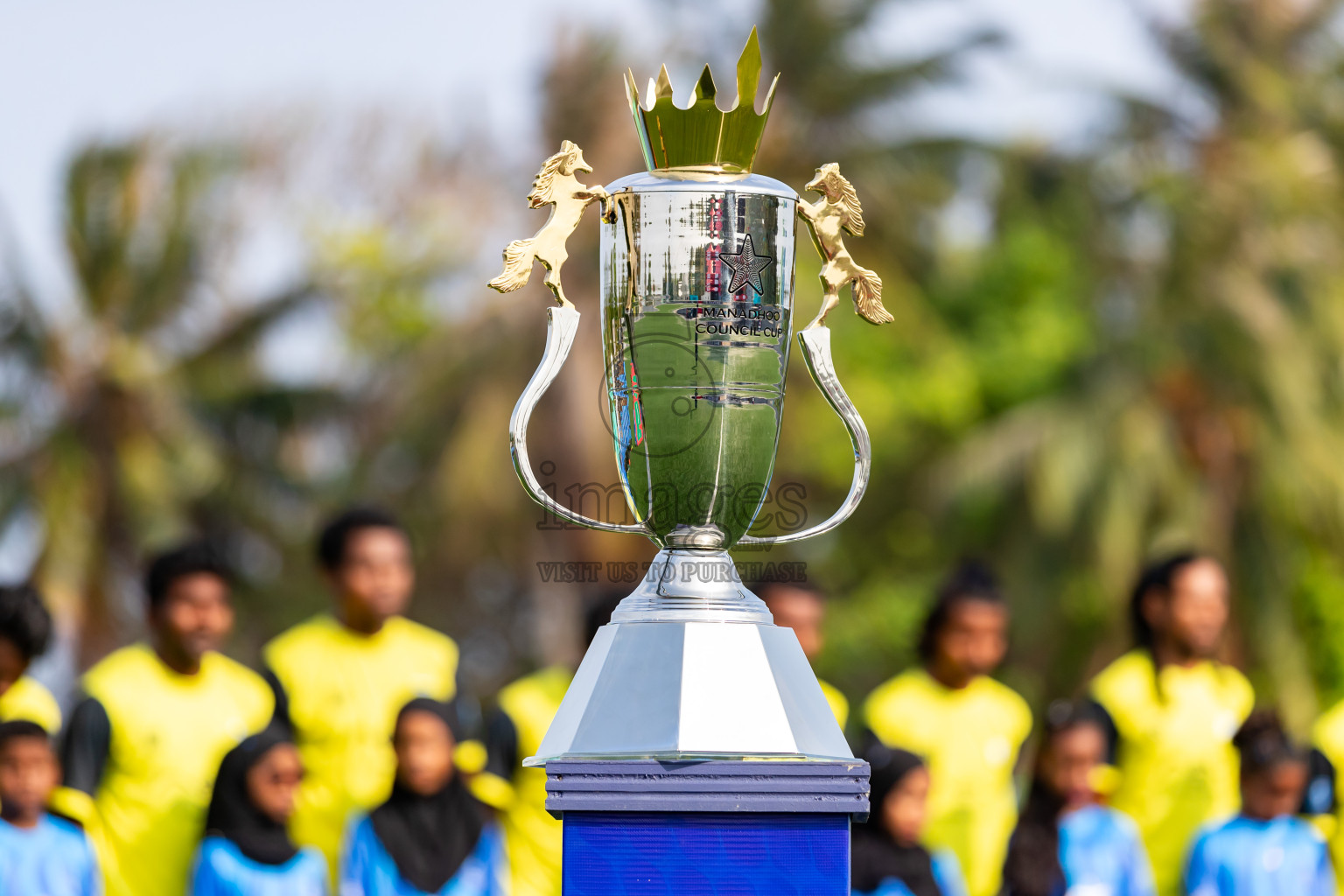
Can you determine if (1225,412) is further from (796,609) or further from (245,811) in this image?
(245,811)

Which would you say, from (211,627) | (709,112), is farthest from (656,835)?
(211,627)

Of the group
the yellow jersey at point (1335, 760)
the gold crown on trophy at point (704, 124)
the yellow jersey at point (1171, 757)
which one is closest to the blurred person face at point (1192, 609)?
the yellow jersey at point (1171, 757)

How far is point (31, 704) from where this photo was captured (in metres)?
4.90

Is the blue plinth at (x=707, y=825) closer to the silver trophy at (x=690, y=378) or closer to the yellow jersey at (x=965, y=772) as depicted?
the silver trophy at (x=690, y=378)

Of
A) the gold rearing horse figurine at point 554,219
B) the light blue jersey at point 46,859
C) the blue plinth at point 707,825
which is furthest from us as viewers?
the light blue jersey at point 46,859

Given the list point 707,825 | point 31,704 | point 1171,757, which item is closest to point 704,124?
point 707,825

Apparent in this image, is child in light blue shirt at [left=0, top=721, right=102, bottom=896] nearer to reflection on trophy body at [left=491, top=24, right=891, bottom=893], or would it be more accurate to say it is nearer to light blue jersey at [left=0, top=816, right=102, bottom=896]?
light blue jersey at [left=0, top=816, right=102, bottom=896]

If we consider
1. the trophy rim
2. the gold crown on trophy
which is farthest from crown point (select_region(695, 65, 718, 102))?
the trophy rim

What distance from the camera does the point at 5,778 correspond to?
178 inches

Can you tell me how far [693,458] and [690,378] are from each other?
5.0 inches

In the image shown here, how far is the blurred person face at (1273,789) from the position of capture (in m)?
5.14

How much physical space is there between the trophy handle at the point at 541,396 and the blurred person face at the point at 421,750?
2.15 m

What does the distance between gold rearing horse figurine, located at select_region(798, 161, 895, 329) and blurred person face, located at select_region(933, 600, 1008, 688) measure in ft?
8.46

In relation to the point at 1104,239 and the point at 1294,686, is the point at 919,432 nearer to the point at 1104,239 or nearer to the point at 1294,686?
the point at 1104,239
